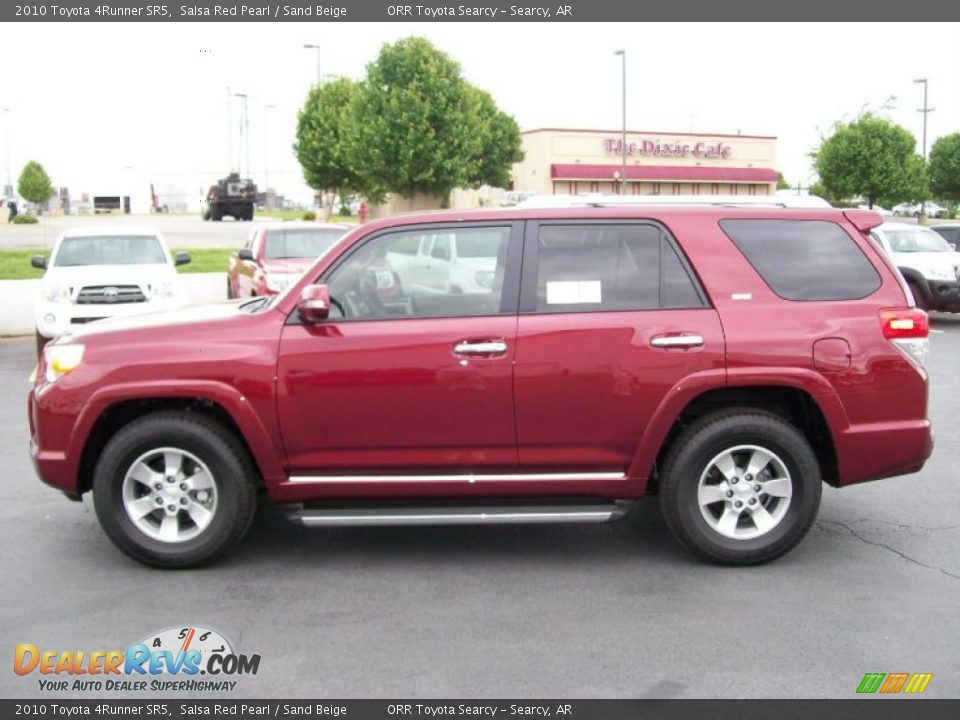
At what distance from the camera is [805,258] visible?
574 centimetres

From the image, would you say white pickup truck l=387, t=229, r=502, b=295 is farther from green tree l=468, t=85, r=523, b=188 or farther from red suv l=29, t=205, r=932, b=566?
green tree l=468, t=85, r=523, b=188

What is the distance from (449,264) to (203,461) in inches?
65.4

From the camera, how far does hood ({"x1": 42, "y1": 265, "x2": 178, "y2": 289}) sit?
1317 cm

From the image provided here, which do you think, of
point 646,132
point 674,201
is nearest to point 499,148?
point 646,132

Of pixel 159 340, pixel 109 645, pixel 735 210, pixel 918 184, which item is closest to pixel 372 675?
pixel 109 645

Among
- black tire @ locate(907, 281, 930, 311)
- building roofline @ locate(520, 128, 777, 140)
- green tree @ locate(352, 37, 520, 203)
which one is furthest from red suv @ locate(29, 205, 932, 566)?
building roofline @ locate(520, 128, 777, 140)

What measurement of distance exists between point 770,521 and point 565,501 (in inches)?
42.7

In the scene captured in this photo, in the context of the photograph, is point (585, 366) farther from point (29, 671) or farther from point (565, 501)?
point (29, 671)

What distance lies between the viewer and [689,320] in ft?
18.1

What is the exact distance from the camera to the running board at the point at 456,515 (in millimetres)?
5406

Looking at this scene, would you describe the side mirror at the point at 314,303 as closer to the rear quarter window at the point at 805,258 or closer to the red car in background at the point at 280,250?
the rear quarter window at the point at 805,258

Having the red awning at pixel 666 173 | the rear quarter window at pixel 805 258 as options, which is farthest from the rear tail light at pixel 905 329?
the red awning at pixel 666 173

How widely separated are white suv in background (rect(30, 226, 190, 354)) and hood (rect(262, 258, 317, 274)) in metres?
1.36

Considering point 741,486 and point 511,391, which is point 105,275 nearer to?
point 511,391
